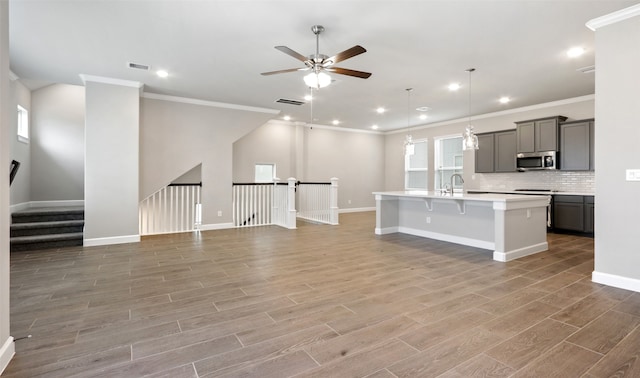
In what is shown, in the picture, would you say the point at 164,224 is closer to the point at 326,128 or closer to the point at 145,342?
the point at 145,342

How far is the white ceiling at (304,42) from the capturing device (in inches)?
125

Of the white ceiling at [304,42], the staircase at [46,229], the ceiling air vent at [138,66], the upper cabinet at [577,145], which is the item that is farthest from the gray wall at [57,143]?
the upper cabinet at [577,145]

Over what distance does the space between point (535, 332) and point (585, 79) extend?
5.26m

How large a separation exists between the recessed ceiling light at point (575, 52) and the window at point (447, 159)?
184 inches

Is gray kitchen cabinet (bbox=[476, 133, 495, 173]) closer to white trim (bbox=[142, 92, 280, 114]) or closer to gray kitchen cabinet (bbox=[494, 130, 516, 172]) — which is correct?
gray kitchen cabinet (bbox=[494, 130, 516, 172])

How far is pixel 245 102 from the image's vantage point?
697 centimetres

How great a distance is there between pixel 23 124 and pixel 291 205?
219 inches

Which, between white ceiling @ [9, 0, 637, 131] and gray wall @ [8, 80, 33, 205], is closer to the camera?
white ceiling @ [9, 0, 637, 131]

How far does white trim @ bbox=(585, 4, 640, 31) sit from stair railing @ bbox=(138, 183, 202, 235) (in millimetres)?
6848

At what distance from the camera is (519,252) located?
4.45 meters

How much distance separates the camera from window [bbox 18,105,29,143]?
5.96 meters

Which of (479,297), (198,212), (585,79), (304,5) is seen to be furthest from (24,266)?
(585,79)

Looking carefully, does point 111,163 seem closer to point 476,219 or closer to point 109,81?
point 109,81

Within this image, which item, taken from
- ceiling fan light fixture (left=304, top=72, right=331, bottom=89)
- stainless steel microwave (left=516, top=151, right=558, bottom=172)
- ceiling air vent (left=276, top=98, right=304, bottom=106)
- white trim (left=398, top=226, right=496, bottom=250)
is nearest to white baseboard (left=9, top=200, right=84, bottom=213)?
ceiling air vent (left=276, top=98, right=304, bottom=106)
